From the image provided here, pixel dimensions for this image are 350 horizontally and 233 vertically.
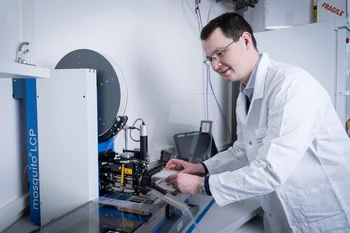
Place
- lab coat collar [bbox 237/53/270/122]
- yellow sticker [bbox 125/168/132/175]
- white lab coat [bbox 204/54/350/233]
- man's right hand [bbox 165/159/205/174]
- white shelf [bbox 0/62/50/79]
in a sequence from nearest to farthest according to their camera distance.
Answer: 1. white shelf [bbox 0/62/50/79]
2. white lab coat [bbox 204/54/350/233]
3. yellow sticker [bbox 125/168/132/175]
4. lab coat collar [bbox 237/53/270/122]
5. man's right hand [bbox 165/159/205/174]

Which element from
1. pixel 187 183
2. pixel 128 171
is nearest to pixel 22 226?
pixel 128 171

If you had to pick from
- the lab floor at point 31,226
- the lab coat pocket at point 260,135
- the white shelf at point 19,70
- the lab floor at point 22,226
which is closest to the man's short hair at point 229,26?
the lab coat pocket at point 260,135

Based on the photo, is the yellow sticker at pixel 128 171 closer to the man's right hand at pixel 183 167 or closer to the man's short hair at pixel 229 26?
the man's right hand at pixel 183 167

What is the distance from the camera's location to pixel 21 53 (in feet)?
3.80

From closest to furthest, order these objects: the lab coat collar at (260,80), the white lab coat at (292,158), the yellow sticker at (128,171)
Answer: the white lab coat at (292,158)
the yellow sticker at (128,171)
the lab coat collar at (260,80)

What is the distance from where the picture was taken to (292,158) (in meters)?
0.90

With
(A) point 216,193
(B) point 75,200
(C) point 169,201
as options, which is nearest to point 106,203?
(B) point 75,200

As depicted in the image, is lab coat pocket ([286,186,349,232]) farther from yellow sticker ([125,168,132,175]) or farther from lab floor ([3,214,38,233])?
lab floor ([3,214,38,233])

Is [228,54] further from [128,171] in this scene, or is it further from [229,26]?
[128,171]

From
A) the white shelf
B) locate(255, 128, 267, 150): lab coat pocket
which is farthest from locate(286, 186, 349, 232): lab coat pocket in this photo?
the white shelf

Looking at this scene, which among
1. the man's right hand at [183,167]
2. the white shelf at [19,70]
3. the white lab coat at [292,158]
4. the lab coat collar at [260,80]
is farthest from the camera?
the man's right hand at [183,167]

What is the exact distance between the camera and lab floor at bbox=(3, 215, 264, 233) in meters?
1.14

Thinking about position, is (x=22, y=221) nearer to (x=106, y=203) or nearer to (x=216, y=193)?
→ (x=106, y=203)

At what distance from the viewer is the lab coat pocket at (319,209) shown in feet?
3.51
